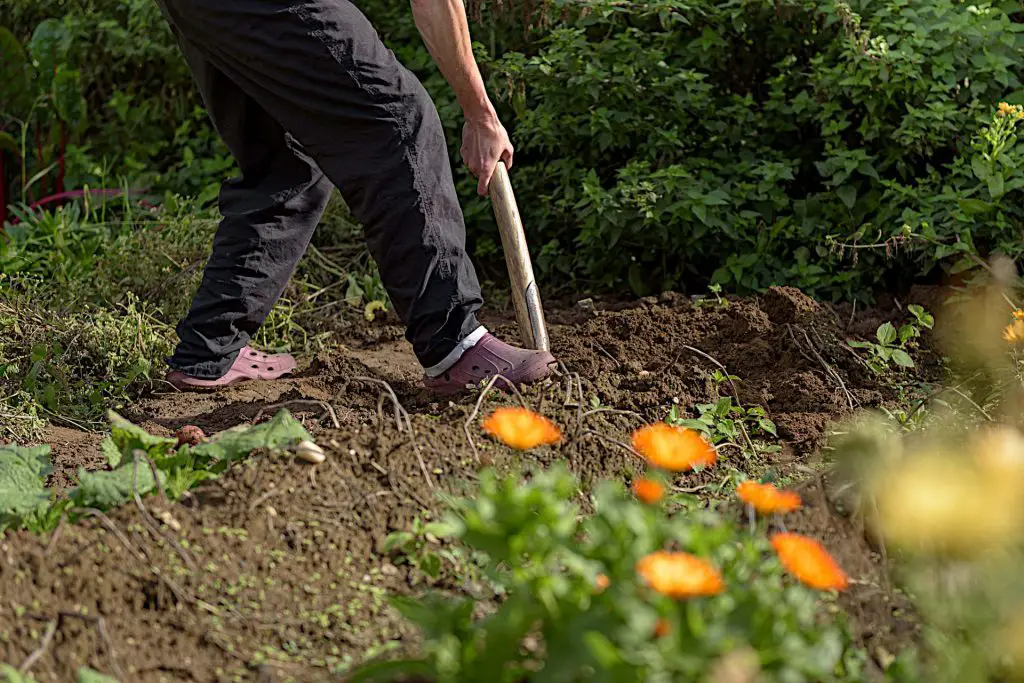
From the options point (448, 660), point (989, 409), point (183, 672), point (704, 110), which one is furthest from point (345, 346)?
point (448, 660)

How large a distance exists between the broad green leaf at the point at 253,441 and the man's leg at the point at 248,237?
4.42 feet

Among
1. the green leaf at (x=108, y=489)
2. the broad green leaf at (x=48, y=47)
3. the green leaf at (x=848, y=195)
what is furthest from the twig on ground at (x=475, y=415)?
the broad green leaf at (x=48, y=47)

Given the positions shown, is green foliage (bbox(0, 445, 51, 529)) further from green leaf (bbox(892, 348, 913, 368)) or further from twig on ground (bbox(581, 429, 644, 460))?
green leaf (bbox(892, 348, 913, 368))

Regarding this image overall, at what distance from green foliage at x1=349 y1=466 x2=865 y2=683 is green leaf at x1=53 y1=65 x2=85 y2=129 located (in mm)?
4567

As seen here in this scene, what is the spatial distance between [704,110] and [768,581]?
3.16m

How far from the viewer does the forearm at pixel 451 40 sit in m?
2.75

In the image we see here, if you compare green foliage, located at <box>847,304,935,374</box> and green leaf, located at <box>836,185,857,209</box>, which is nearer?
green foliage, located at <box>847,304,935,374</box>

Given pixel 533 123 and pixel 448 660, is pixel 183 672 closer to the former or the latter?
pixel 448 660

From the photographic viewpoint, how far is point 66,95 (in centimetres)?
542

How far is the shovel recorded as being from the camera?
3.04 meters

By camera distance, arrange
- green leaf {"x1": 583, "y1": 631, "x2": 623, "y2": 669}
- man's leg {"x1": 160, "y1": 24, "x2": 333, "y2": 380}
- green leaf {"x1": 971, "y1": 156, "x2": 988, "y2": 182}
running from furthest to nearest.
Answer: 1. green leaf {"x1": 971, "y1": 156, "x2": 988, "y2": 182}
2. man's leg {"x1": 160, "y1": 24, "x2": 333, "y2": 380}
3. green leaf {"x1": 583, "y1": 631, "x2": 623, "y2": 669}

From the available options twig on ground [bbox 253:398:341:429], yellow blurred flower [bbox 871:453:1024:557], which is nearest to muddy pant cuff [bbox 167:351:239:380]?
twig on ground [bbox 253:398:341:429]

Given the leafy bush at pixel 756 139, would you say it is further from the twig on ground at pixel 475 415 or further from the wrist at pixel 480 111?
the twig on ground at pixel 475 415

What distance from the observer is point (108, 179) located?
575cm
